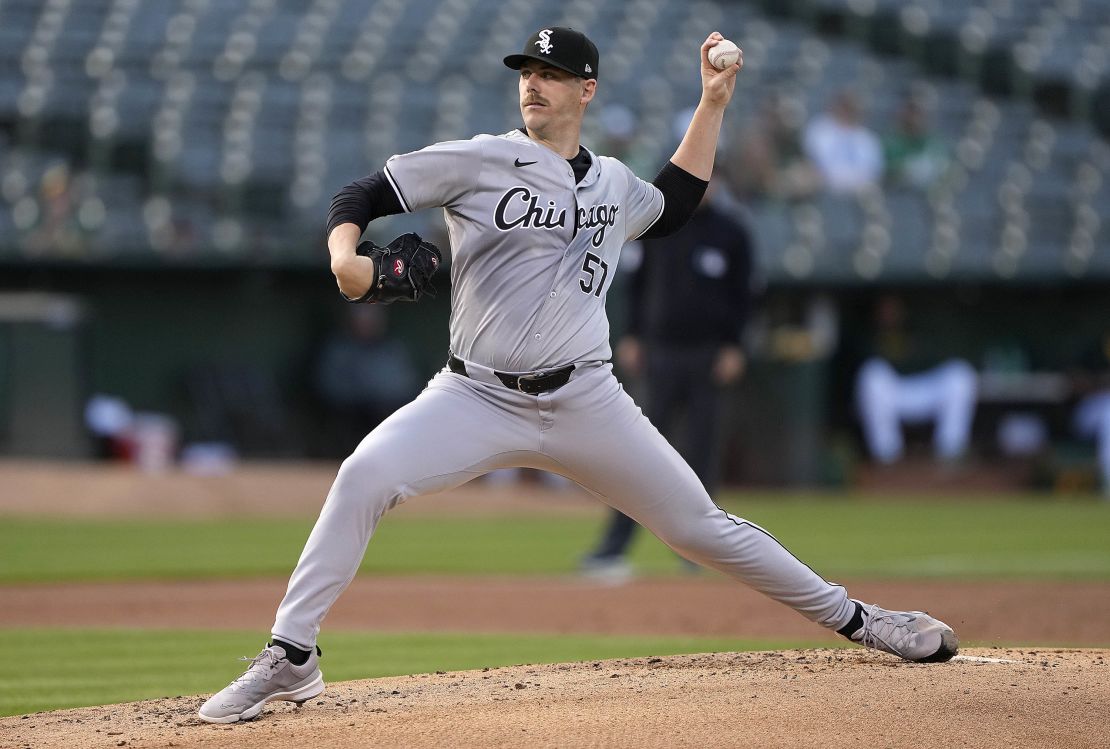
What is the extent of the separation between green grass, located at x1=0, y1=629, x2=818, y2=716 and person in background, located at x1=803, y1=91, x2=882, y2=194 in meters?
9.18

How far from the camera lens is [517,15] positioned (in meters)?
16.5

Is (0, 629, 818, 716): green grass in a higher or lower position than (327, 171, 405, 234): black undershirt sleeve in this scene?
lower

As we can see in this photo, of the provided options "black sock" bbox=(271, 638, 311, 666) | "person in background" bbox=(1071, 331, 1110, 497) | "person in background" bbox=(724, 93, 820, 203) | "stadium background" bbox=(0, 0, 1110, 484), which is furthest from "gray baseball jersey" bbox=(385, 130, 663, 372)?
"person in background" bbox=(1071, 331, 1110, 497)

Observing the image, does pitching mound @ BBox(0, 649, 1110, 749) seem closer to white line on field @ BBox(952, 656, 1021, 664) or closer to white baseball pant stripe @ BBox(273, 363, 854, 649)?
white line on field @ BBox(952, 656, 1021, 664)

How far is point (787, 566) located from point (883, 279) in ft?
31.7

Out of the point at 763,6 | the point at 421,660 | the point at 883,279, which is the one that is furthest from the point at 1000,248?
the point at 421,660

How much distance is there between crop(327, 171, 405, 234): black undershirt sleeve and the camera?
145 inches

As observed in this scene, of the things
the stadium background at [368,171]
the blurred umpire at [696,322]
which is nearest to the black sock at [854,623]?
the blurred umpire at [696,322]

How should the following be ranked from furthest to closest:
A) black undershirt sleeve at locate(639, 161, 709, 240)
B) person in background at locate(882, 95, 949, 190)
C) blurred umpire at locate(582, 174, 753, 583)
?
person in background at locate(882, 95, 949, 190) < blurred umpire at locate(582, 174, 753, 583) < black undershirt sleeve at locate(639, 161, 709, 240)

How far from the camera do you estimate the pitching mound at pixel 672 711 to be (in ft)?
11.5

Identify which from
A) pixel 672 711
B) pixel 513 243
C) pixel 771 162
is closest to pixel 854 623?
pixel 672 711

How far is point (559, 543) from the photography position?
9.77 m

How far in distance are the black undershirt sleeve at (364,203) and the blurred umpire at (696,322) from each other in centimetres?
413

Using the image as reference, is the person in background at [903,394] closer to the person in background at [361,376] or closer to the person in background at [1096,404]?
the person in background at [1096,404]
